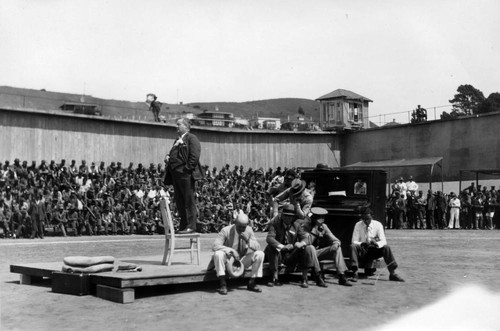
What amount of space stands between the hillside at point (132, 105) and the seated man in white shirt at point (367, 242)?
Answer: 23.9 m

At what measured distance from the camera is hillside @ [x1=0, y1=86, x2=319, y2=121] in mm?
36562

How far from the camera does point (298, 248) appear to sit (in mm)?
11203

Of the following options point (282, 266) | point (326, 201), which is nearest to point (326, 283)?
point (282, 266)

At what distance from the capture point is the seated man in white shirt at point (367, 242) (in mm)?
11938

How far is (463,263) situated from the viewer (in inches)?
578

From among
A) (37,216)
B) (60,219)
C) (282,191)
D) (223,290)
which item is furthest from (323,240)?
(60,219)

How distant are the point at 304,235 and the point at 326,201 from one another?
2.25 meters

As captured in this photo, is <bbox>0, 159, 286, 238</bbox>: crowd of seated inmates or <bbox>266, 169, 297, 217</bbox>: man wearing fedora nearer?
<bbox>266, 169, 297, 217</bbox>: man wearing fedora

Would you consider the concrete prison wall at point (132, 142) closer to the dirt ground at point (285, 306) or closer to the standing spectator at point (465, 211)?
the standing spectator at point (465, 211)

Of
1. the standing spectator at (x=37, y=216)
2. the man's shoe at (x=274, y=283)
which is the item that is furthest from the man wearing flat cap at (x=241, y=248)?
the standing spectator at (x=37, y=216)

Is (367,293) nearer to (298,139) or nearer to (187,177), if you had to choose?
(187,177)

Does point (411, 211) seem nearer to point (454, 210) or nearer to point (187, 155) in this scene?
point (454, 210)

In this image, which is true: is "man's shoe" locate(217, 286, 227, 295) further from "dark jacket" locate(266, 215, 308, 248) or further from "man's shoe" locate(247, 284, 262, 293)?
"dark jacket" locate(266, 215, 308, 248)

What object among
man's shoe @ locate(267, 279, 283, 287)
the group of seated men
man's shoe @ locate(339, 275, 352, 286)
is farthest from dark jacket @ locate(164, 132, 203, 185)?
man's shoe @ locate(339, 275, 352, 286)
